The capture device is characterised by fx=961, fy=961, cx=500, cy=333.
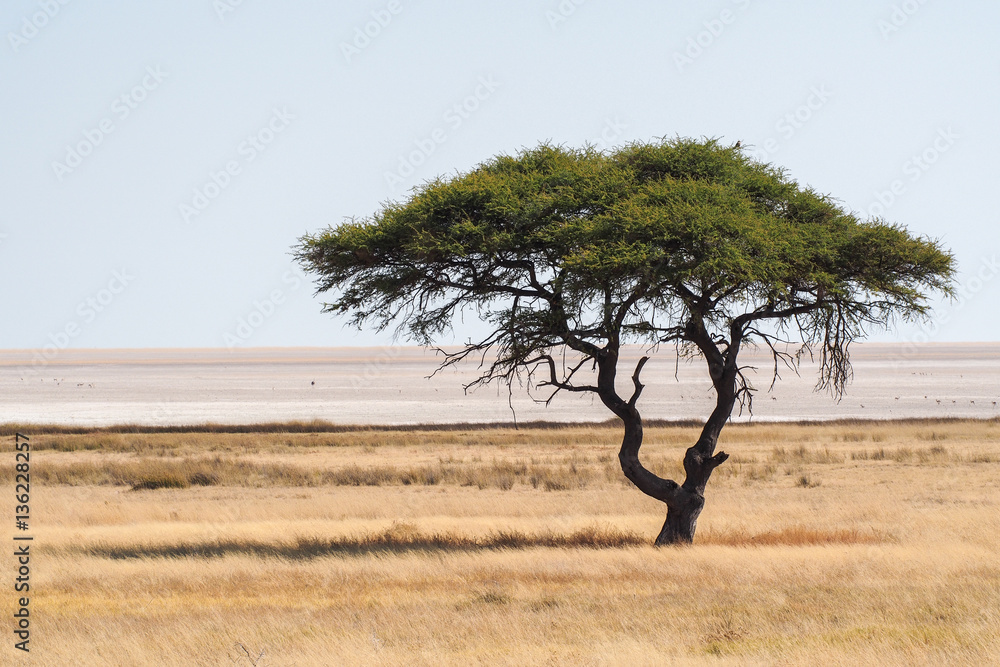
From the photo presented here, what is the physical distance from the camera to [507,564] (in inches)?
653

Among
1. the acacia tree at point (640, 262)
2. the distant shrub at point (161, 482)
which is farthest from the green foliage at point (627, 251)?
the distant shrub at point (161, 482)

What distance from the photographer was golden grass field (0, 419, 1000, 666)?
10.8 metres

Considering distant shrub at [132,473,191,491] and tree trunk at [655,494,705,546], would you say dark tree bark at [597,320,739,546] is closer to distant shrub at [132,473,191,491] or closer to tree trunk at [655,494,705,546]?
tree trunk at [655,494,705,546]

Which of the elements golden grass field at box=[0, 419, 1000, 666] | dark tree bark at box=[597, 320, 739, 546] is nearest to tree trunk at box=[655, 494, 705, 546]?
dark tree bark at box=[597, 320, 739, 546]

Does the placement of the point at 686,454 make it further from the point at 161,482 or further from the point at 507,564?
the point at 161,482

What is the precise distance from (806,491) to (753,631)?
63.1ft

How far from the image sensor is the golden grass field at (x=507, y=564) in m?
10.8

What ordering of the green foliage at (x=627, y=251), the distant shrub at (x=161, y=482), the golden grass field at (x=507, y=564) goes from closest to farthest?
the golden grass field at (x=507, y=564) < the green foliage at (x=627, y=251) < the distant shrub at (x=161, y=482)

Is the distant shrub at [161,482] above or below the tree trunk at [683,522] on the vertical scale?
below

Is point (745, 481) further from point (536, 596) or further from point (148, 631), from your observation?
point (148, 631)

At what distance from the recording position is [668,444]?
44750 millimetres

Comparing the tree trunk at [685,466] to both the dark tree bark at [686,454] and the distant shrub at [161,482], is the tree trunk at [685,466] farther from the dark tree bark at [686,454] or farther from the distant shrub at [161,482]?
the distant shrub at [161,482]

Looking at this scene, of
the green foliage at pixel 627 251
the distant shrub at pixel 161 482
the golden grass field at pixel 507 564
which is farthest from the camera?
the distant shrub at pixel 161 482

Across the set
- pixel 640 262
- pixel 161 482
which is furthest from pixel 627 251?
pixel 161 482
